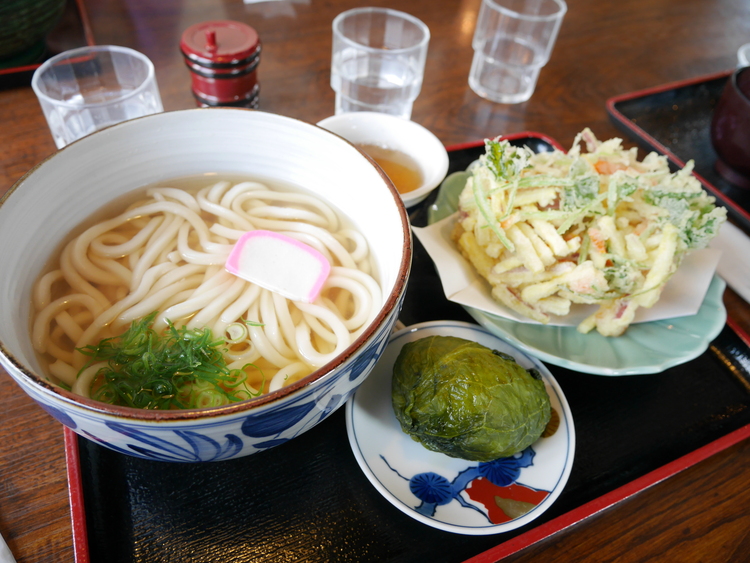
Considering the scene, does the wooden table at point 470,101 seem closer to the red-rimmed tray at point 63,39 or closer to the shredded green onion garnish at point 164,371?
the red-rimmed tray at point 63,39

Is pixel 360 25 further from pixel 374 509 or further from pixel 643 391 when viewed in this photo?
pixel 374 509

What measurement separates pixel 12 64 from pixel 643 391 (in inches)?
88.6

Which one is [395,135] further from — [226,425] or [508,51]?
[226,425]

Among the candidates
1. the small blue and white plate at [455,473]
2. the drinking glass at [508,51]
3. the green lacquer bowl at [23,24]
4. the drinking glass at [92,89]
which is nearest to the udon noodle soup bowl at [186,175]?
the small blue and white plate at [455,473]

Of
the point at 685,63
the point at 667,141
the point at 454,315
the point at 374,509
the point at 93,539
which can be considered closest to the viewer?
the point at 93,539

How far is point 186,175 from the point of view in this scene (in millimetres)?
1263

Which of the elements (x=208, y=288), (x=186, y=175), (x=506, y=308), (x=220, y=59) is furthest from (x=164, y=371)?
(x=220, y=59)

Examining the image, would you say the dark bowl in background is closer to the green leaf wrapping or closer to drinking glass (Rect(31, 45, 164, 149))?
the green leaf wrapping

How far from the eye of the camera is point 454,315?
1369 mm

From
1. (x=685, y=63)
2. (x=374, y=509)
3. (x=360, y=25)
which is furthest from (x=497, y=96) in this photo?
(x=374, y=509)

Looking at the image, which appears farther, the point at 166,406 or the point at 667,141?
the point at 667,141

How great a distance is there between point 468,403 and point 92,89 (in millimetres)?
1634

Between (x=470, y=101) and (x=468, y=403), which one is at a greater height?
(x=468, y=403)

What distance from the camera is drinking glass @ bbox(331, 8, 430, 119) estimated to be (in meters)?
1.91
